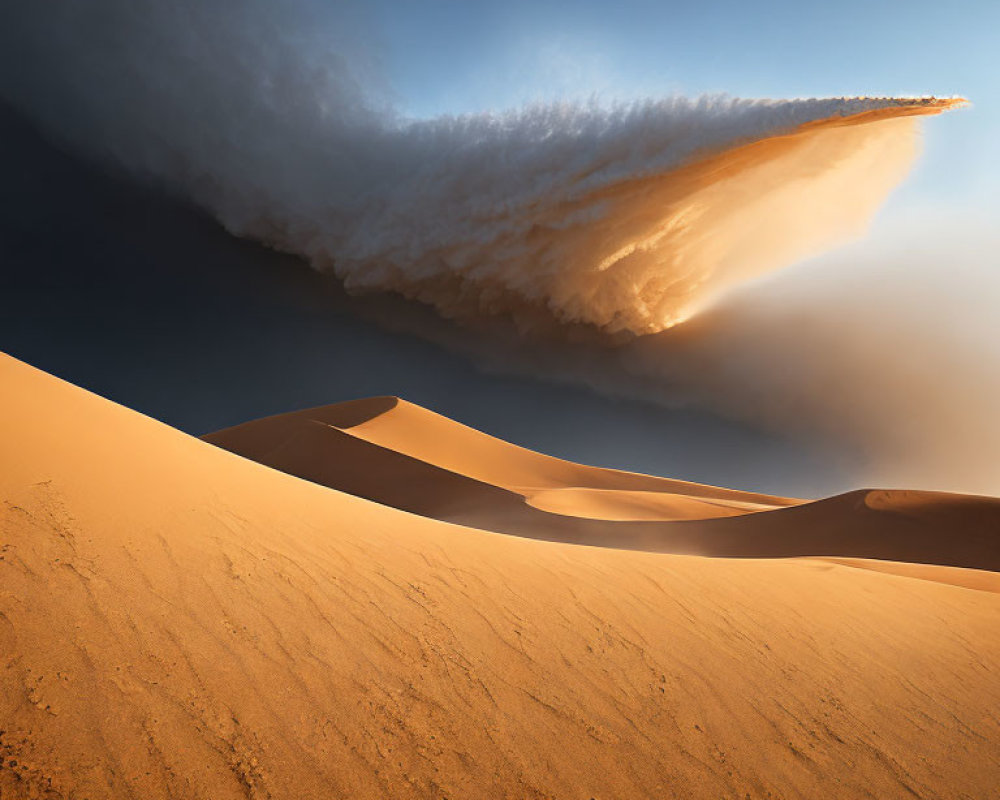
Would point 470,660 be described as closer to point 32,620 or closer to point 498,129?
point 32,620

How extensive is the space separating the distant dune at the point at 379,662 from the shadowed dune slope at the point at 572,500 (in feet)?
21.1

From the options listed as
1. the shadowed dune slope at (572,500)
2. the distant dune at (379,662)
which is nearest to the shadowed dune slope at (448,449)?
the shadowed dune slope at (572,500)

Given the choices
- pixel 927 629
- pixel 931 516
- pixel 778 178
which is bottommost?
pixel 927 629

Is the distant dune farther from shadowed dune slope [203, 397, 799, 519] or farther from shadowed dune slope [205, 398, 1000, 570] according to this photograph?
shadowed dune slope [203, 397, 799, 519]

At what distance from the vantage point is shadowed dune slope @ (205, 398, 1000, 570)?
1003 cm

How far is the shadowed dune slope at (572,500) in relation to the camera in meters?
10.0

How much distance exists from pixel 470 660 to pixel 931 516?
11.0m

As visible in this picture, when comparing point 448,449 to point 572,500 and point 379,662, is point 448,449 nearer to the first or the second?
point 572,500

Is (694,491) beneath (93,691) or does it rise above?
above

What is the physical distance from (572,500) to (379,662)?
1107cm

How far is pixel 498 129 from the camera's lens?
1764 centimetres

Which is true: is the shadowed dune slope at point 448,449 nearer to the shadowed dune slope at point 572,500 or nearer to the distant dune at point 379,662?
the shadowed dune slope at point 572,500

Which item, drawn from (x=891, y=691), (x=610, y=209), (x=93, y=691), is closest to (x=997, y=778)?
(x=891, y=691)

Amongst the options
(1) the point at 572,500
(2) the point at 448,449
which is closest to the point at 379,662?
(1) the point at 572,500
